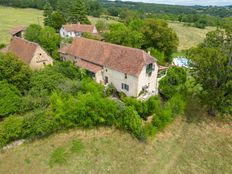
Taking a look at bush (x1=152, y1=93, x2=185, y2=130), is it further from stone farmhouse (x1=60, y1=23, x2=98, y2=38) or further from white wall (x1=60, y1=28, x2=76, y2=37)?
white wall (x1=60, y1=28, x2=76, y2=37)

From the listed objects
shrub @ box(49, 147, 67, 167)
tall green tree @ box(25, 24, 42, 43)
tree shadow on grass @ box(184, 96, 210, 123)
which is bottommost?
tree shadow on grass @ box(184, 96, 210, 123)

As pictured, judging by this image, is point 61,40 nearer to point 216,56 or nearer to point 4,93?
point 4,93

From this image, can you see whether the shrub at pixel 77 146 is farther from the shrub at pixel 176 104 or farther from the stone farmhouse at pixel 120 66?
the shrub at pixel 176 104

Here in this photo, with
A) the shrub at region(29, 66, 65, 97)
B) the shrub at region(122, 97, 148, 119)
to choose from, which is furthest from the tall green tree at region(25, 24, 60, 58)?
the shrub at region(122, 97, 148, 119)

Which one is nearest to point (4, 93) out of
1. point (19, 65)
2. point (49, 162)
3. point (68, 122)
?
point (19, 65)

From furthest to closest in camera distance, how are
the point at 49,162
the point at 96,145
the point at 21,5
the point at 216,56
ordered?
1. the point at 21,5
2. the point at 216,56
3. the point at 96,145
4. the point at 49,162

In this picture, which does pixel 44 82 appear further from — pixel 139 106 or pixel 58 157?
pixel 139 106
